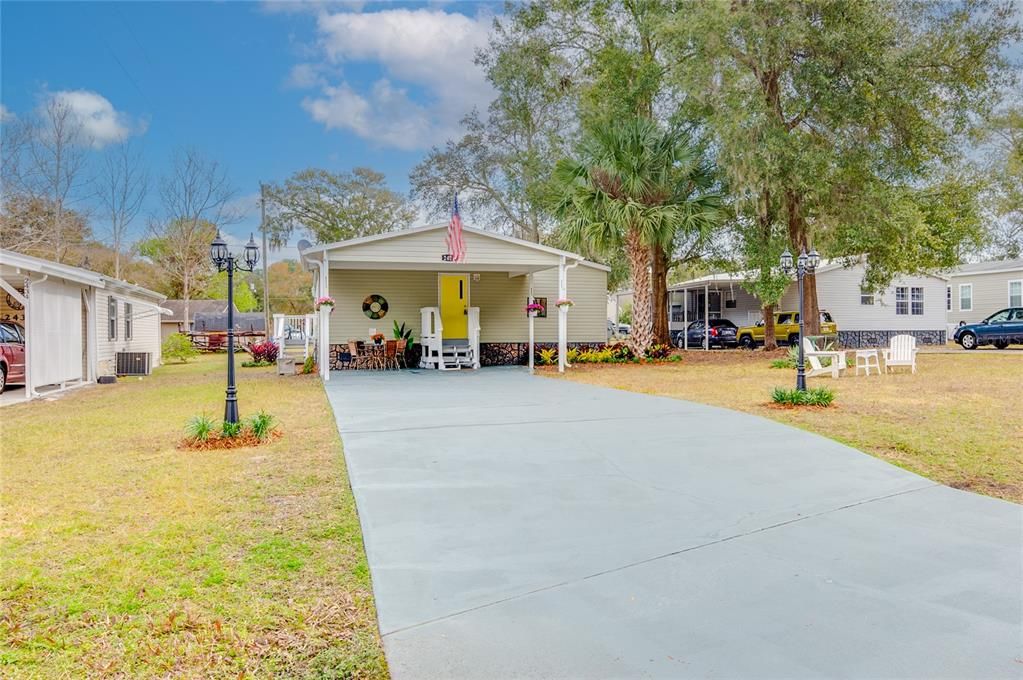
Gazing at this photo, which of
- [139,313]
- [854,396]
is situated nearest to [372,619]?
[854,396]

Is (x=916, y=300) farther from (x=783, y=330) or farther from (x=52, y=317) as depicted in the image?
(x=52, y=317)

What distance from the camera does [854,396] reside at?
9758 millimetres

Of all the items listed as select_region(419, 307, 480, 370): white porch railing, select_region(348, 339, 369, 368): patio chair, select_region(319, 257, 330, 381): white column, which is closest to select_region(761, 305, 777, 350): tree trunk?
select_region(419, 307, 480, 370): white porch railing

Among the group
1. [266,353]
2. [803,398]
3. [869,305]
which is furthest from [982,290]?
[266,353]

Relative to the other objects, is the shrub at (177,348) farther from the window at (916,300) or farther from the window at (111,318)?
the window at (916,300)

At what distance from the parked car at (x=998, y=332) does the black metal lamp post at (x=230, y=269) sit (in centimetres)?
2381

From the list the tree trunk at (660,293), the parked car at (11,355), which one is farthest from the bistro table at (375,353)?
the tree trunk at (660,293)

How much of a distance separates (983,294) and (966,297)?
0.90m

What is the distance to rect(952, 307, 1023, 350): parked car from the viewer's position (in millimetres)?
20828

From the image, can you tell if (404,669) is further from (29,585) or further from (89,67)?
(89,67)

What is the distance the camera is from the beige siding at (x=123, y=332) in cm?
1459

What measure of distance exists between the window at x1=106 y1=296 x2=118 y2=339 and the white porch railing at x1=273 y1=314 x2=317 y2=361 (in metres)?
4.15

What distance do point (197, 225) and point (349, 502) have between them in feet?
99.0

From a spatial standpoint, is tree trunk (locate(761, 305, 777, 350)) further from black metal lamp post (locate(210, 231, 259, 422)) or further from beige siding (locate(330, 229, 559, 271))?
black metal lamp post (locate(210, 231, 259, 422))
